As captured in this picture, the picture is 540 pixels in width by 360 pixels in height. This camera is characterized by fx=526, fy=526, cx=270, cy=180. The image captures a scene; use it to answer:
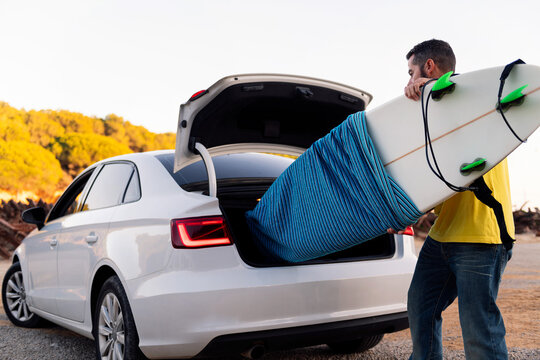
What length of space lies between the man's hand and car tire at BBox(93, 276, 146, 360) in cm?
196

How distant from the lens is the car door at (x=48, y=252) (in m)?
4.32

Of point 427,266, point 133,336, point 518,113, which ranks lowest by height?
point 133,336

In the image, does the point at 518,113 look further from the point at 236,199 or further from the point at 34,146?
the point at 34,146

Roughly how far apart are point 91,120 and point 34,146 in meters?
12.2

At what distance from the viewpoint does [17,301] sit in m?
5.35

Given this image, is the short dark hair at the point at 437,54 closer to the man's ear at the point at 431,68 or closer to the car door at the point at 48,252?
the man's ear at the point at 431,68

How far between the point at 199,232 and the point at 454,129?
143 cm

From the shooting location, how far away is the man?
7.82 ft

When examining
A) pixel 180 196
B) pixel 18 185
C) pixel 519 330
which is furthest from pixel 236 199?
pixel 18 185

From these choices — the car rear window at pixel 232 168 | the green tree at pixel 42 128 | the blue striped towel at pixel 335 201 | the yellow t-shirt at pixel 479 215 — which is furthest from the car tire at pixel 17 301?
the green tree at pixel 42 128

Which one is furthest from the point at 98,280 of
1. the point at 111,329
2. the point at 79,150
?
the point at 79,150

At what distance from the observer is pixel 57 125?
2101 inches

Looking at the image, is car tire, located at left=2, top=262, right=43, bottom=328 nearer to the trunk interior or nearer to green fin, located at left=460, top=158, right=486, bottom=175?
the trunk interior

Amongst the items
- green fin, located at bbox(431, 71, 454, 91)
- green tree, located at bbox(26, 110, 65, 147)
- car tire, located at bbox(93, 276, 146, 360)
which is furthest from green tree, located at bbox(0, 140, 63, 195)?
green fin, located at bbox(431, 71, 454, 91)
